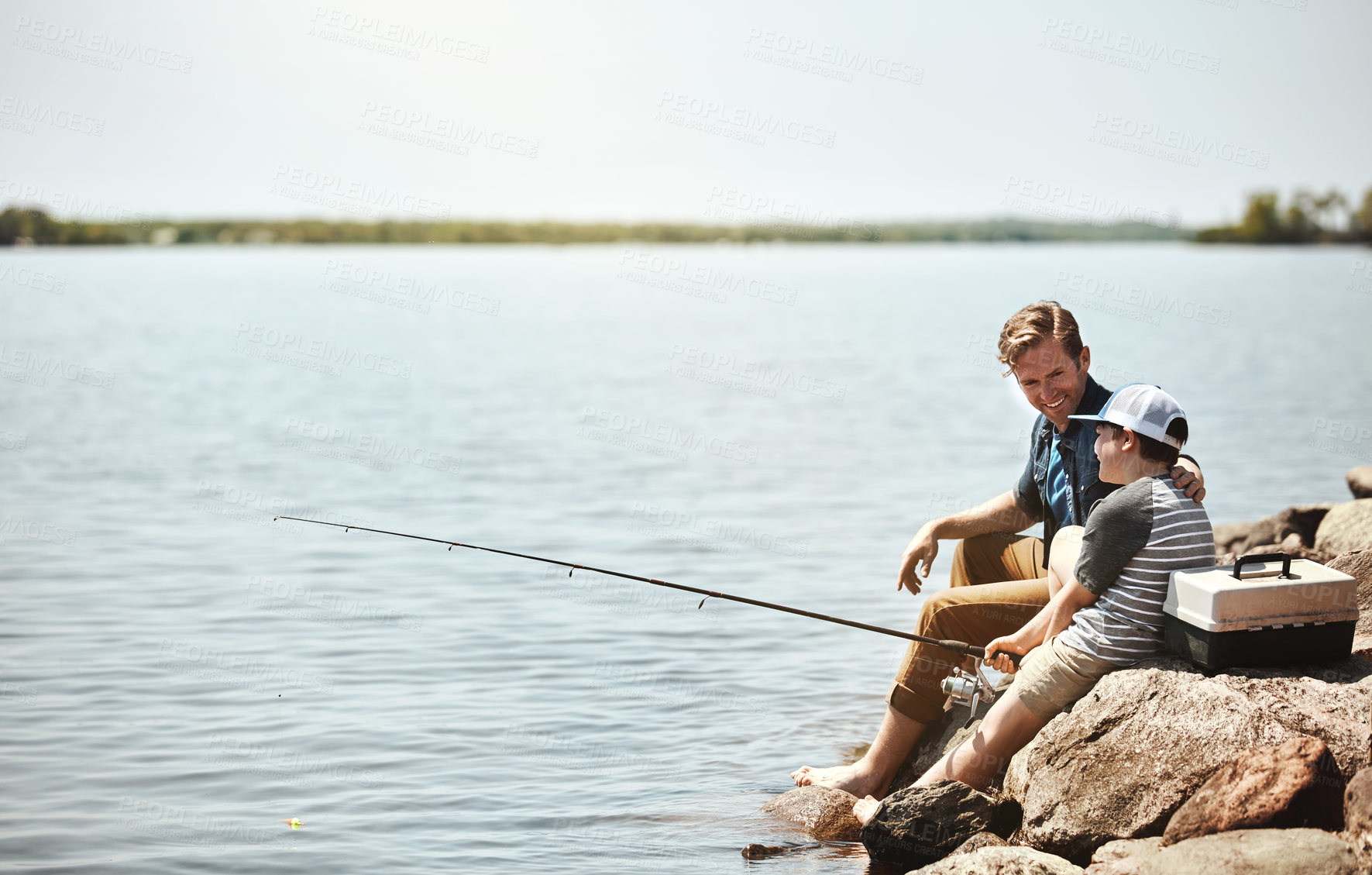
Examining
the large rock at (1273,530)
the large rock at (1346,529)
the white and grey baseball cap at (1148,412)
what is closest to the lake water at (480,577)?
the white and grey baseball cap at (1148,412)

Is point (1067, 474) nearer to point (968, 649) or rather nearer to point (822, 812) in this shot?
point (968, 649)

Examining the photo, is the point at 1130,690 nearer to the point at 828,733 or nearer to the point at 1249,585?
the point at 1249,585

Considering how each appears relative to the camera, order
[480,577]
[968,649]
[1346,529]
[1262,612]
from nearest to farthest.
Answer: [1262,612]
[968,649]
[1346,529]
[480,577]

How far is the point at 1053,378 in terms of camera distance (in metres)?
4.24

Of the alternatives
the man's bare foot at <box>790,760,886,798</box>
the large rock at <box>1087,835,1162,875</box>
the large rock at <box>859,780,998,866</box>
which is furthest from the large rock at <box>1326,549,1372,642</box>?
the man's bare foot at <box>790,760,886,798</box>

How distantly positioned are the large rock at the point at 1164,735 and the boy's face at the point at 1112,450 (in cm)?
56

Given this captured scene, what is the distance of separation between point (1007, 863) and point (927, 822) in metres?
0.46

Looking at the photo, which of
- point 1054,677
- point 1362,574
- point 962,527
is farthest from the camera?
point 1362,574

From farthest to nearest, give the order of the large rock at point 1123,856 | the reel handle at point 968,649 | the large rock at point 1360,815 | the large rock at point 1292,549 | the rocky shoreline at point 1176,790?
the large rock at point 1292,549 → the reel handle at point 968,649 → the large rock at point 1123,856 → the rocky shoreline at point 1176,790 → the large rock at point 1360,815

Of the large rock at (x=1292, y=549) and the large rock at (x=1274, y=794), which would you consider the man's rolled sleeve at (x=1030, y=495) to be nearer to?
the large rock at (x=1274, y=794)

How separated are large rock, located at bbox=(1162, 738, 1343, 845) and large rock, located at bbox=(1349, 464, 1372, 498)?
5.85m

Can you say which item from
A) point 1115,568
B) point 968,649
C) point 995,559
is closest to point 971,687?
point 968,649

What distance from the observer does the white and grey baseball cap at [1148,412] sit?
11.8ft

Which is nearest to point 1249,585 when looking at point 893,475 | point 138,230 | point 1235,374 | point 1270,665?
point 1270,665
